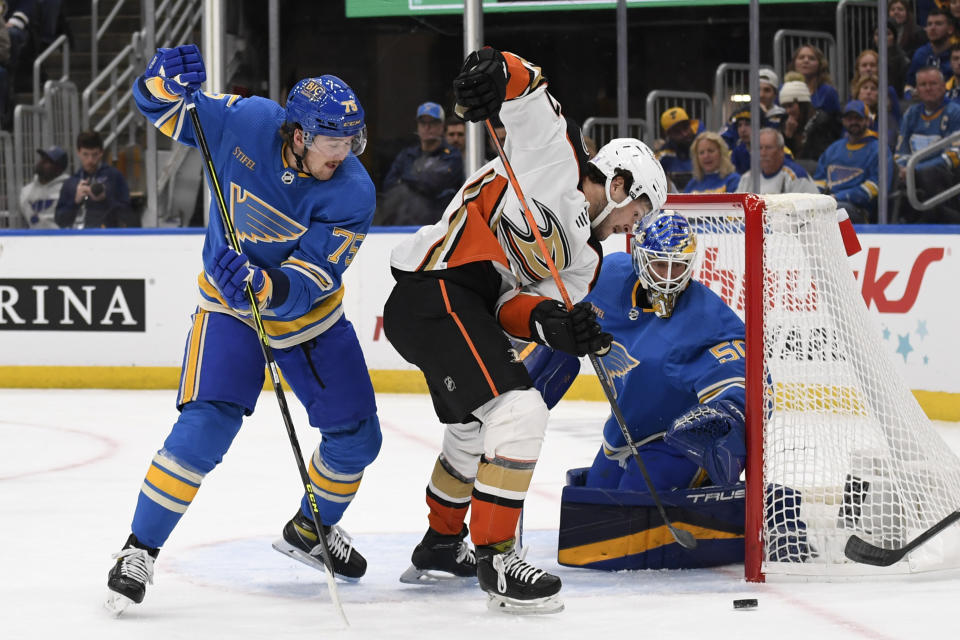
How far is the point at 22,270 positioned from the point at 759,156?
364cm

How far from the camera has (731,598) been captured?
2781mm

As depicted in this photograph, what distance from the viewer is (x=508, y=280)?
2.81 metres

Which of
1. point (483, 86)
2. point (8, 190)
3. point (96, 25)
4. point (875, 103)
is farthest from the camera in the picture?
point (96, 25)

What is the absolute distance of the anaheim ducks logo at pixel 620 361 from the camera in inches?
127

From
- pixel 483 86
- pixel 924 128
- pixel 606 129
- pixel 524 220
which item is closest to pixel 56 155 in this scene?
pixel 606 129

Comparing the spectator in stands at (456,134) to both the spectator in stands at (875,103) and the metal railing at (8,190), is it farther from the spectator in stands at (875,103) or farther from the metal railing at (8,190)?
the metal railing at (8,190)

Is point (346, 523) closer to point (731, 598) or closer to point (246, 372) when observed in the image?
point (246, 372)

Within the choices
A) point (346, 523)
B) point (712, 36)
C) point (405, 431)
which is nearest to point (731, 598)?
point (346, 523)

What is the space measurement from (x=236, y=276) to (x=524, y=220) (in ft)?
1.83

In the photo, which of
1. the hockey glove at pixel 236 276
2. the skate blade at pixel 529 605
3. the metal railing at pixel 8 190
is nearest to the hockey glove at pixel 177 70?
the hockey glove at pixel 236 276

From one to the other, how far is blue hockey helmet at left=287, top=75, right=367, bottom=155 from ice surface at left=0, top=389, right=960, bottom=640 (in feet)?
3.07

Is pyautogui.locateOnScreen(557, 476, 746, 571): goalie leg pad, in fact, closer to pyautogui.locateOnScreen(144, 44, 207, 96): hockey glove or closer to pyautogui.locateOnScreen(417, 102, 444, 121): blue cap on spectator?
pyautogui.locateOnScreen(144, 44, 207, 96): hockey glove

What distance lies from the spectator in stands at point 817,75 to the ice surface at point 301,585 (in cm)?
278

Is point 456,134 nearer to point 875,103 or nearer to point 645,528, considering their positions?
point 875,103
